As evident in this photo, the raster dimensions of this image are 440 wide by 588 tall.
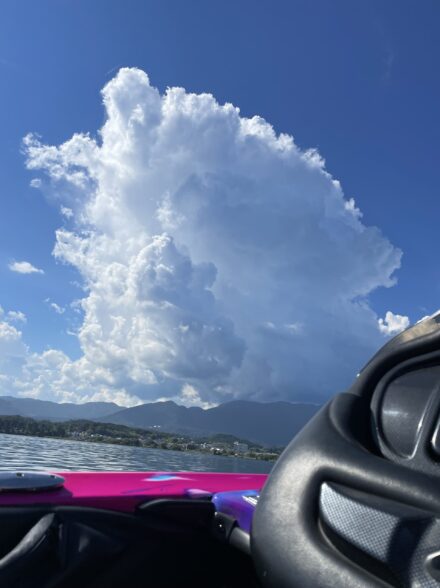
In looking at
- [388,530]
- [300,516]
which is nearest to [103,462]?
[300,516]

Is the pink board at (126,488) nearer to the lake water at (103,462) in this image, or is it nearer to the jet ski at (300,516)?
the jet ski at (300,516)

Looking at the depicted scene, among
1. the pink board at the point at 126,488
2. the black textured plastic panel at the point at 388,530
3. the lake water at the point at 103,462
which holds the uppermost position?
the black textured plastic panel at the point at 388,530

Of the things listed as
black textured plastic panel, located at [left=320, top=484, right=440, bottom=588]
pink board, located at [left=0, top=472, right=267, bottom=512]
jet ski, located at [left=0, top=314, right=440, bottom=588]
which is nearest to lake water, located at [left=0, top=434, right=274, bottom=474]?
pink board, located at [left=0, top=472, right=267, bottom=512]

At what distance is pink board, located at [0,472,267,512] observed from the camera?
272 cm

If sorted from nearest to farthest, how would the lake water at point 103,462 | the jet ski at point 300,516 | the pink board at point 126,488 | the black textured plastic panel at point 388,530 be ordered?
the black textured plastic panel at point 388,530 < the jet ski at point 300,516 < the pink board at point 126,488 < the lake water at point 103,462

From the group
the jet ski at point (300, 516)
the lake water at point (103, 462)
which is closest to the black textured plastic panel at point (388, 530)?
the jet ski at point (300, 516)

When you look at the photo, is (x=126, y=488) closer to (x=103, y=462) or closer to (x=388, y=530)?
(x=388, y=530)

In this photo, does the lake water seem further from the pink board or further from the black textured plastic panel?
the black textured plastic panel

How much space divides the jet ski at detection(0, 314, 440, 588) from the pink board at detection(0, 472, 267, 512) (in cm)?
1

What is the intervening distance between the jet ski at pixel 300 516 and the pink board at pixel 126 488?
13 millimetres

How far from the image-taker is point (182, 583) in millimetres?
2645

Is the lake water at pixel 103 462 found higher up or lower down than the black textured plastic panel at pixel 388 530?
lower down

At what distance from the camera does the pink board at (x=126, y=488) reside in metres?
2.72

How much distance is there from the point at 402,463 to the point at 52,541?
5.77 ft
